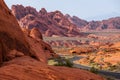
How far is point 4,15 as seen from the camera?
2148 centimetres

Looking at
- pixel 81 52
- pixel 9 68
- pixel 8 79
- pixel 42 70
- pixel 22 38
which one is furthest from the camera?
pixel 81 52

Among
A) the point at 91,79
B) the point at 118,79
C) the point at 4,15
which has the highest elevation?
the point at 4,15

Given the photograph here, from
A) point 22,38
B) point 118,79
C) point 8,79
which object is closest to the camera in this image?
point 8,79

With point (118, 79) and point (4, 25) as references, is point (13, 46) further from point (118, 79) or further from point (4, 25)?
point (118, 79)

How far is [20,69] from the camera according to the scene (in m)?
→ 15.3

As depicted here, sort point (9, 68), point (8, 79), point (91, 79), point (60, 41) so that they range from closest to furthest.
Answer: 1. point (8, 79)
2. point (9, 68)
3. point (91, 79)
4. point (60, 41)

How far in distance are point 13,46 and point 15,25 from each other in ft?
9.86

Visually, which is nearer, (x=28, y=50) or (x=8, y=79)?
(x=8, y=79)

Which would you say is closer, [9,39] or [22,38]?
[9,39]

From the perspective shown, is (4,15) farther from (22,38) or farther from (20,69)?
(20,69)

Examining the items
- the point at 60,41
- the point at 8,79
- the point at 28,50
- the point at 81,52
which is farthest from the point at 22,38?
the point at 60,41

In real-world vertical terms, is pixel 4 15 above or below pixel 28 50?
above

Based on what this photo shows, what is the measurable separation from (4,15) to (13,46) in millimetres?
2523

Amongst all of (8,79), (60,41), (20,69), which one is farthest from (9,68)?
(60,41)
